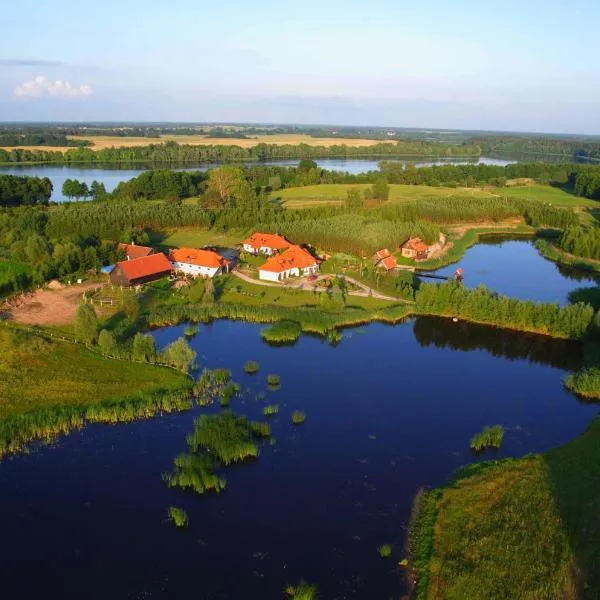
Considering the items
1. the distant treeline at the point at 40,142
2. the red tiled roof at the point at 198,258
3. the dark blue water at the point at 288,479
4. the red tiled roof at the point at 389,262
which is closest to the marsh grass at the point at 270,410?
the dark blue water at the point at 288,479

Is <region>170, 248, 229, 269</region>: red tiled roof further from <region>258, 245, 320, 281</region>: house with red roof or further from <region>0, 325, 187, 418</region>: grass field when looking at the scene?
<region>0, 325, 187, 418</region>: grass field

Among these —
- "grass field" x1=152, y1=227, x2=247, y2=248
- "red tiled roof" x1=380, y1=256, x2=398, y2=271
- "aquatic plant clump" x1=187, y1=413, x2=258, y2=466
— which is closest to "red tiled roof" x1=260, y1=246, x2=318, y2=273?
"red tiled roof" x1=380, y1=256, x2=398, y2=271

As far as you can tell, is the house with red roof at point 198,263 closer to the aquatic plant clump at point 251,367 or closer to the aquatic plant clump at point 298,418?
the aquatic plant clump at point 251,367

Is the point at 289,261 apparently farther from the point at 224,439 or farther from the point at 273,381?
the point at 224,439

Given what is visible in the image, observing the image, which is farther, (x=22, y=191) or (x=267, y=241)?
(x=22, y=191)

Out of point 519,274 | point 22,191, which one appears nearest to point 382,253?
point 519,274

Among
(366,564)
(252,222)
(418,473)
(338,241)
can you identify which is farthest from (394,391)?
(252,222)
